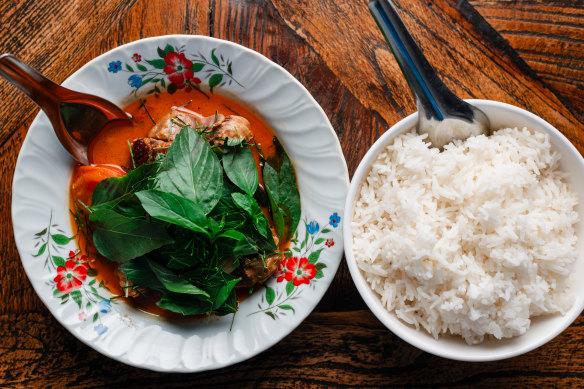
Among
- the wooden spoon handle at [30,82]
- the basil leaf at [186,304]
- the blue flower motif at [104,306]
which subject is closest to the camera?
the wooden spoon handle at [30,82]

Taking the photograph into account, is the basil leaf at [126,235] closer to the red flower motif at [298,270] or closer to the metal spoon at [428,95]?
the red flower motif at [298,270]

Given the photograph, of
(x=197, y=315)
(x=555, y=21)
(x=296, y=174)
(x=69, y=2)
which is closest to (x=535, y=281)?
(x=296, y=174)

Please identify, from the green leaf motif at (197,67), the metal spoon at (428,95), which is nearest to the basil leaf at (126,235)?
the green leaf motif at (197,67)

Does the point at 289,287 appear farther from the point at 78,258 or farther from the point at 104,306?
the point at 78,258

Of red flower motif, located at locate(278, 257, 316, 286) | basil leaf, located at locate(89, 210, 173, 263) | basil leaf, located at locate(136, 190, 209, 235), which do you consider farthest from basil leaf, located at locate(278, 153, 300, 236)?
basil leaf, located at locate(89, 210, 173, 263)

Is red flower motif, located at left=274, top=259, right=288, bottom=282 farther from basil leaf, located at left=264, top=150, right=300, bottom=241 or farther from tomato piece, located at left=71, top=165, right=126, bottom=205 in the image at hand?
tomato piece, located at left=71, top=165, right=126, bottom=205

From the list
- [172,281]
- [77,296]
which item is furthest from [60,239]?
[172,281]

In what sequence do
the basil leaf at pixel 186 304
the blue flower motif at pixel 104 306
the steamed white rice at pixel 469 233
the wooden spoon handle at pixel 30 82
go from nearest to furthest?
the steamed white rice at pixel 469 233, the wooden spoon handle at pixel 30 82, the basil leaf at pixel 186 304, the blue flower motif at pixel 104 306
